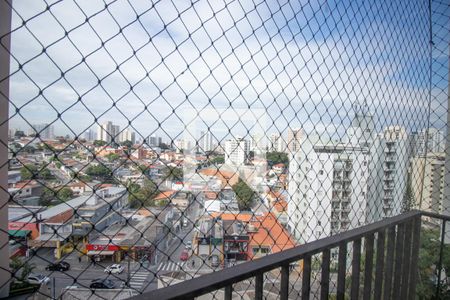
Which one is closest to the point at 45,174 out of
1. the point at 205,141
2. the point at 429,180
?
the point at 205,141

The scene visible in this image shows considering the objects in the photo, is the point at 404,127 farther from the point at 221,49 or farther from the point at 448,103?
the point at 221,49

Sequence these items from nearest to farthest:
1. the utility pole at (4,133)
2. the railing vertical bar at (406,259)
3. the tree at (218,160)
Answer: the utility pole at (4,133) → the tree at (218,160) → the railing vertical bar at (406,259)

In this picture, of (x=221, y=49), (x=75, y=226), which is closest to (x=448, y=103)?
(x=221, y=49)

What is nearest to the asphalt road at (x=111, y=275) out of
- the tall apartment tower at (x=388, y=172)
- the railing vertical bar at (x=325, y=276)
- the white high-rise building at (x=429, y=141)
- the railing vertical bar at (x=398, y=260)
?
the railing vertical bar at (x=325, y=276)

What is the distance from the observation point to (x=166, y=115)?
91cm

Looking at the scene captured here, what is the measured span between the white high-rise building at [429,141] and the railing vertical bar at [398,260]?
1196mm

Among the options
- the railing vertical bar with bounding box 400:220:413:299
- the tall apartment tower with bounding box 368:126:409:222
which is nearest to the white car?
the railing vertical bar with bounding box 400:220:413:299

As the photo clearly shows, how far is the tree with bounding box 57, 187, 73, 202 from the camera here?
79 centimetres

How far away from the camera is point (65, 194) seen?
2.68ft

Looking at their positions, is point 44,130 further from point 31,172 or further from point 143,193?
point 143,193

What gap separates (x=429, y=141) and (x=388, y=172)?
44 cm

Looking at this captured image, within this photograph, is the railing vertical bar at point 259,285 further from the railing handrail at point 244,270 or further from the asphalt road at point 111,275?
the asphalt road at point 111,275

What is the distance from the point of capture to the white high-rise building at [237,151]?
1196 mm

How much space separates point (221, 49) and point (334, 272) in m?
0.95
